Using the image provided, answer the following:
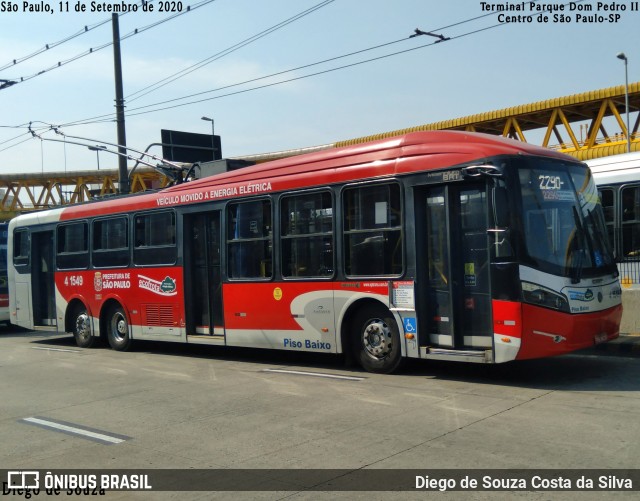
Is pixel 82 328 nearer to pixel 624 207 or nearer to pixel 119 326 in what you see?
pixel 119 326

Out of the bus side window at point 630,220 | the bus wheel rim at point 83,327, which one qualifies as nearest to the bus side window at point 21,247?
the bus wheel rim at point 83,327

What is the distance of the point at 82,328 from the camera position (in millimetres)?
16578

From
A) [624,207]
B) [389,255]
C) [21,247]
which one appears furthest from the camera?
[21,247]

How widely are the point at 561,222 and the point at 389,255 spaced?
233 centimetres

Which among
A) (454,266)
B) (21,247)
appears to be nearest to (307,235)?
(454,266)

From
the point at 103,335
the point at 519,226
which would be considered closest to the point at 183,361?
the point at 103,335

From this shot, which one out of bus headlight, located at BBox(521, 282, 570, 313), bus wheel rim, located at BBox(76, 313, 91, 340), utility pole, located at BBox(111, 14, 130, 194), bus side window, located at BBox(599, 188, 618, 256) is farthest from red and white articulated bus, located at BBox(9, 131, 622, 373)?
utility pole, located at BBox(111, 14, 130, 194)

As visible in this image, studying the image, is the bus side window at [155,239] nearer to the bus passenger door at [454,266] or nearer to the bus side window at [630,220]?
the bus passenger door at [454,266]

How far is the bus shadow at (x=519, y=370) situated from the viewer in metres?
8.96

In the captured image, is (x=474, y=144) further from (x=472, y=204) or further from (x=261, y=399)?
(x=261, y=399)

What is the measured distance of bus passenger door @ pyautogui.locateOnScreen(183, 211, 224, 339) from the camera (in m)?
13.0

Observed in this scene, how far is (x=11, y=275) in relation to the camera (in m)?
18.7

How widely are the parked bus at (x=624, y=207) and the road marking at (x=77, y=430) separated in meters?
9.72

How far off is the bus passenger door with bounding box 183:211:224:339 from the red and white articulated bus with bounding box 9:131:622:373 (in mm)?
27
